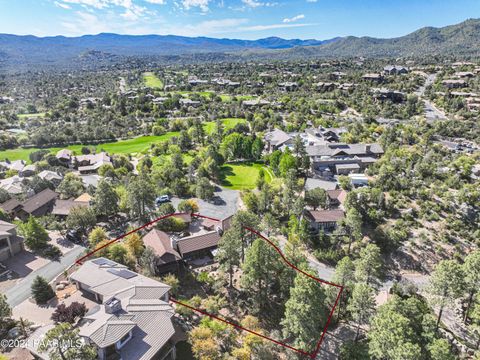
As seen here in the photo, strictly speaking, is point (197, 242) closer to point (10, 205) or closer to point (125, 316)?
point (125, 316)

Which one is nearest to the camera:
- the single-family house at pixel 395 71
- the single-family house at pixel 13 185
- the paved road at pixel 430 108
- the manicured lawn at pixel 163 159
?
the single-family house at pixel 13 185

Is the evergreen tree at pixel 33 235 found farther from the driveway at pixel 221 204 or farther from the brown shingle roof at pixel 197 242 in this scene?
the driveway at pixel 221 204

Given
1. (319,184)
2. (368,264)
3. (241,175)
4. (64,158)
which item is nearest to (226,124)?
(241,175)

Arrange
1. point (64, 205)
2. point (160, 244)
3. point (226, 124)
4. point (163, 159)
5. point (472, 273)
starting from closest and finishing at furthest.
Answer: point (472, 273)
point (160, 244)
point (64, 205)
point (163, 159)
point (226, 124)

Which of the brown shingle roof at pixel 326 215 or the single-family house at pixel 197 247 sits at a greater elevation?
the brown shingle roof at pixel 326 215

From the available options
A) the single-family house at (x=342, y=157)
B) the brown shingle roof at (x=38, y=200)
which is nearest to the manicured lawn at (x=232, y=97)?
the single-family house at (x=342, y=157)

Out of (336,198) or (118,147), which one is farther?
(118,147)

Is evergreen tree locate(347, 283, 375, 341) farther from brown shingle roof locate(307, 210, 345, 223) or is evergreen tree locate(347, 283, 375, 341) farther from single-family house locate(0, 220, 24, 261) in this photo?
single-family house locate(0, 220, 24, 261)
